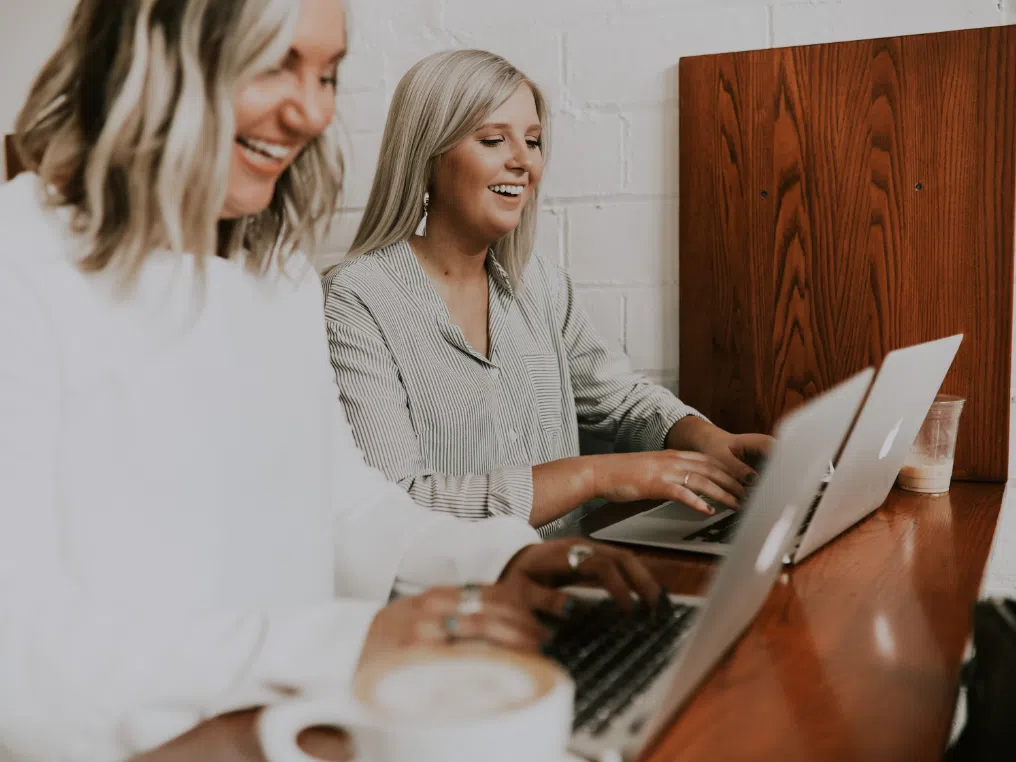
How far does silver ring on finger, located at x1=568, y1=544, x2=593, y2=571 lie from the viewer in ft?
2.33

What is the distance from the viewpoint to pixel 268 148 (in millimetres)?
779

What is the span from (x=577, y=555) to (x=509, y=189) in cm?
81

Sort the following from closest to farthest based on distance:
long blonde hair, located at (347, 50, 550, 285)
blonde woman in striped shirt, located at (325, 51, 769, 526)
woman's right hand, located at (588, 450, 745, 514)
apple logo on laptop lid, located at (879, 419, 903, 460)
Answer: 1. apple logo on laptop lid, located at (879, 419, 903, 460)
2. woman's right hand, located at (588, 450, 745, 514)
3. blonde woman in striped shirt, located at (325, 51, 769, 526)
4. long blonde hair, located at (347, 50, 550, 285)

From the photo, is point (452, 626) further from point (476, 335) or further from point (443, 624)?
point (476, 335)

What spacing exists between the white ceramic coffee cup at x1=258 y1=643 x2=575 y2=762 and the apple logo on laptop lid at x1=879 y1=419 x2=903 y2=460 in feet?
2.00

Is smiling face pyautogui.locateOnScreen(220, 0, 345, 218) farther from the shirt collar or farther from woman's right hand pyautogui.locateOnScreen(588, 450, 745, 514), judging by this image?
the shirt collar

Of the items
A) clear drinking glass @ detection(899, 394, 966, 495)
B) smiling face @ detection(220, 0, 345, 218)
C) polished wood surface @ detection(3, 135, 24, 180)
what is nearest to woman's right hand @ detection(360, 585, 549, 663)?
smiling face @ detection(220, 0, 345, 218)

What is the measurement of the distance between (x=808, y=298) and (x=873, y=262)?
0.11 m

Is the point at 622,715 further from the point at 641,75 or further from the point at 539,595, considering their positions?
the point at 641,75

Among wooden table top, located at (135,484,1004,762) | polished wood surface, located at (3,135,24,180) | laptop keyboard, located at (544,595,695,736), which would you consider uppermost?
polished wood surface, located at (3,135,24,180)

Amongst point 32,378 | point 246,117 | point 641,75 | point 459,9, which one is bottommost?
point 32,378

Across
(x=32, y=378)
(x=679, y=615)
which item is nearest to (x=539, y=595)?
(x=679, y=615)

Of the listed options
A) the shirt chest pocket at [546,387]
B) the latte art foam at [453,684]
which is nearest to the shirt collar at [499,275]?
the shirt chest pocket at [546,387]

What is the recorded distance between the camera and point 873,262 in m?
1.43
